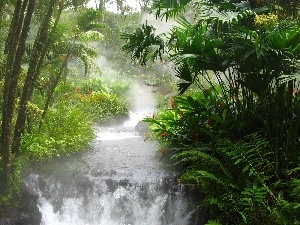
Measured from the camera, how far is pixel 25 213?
555cm

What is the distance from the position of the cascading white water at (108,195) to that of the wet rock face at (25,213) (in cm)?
17

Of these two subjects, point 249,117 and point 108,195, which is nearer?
point 249,117

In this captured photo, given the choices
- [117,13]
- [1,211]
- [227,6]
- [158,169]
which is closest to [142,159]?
[158,169]

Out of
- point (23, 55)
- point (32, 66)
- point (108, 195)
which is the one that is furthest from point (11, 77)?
point (108, 195)

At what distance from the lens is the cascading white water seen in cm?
564

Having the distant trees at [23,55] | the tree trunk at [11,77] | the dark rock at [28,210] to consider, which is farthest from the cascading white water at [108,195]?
the tree trunk at [11,77]

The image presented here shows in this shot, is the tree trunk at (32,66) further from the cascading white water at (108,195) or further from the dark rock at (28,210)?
the cascading white water at (108,195)

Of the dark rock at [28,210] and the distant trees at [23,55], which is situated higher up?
the distant trees at [23,55]

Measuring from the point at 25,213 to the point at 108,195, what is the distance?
1345 millimetres

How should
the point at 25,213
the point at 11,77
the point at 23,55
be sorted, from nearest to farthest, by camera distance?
the point at 11,77
the point at 25,213
the point at 23,55

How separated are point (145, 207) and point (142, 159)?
1.55 m

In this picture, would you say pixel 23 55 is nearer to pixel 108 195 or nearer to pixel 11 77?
pixel 11 77

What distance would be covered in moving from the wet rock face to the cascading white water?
0.54 ft

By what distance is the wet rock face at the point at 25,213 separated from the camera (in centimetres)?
531
